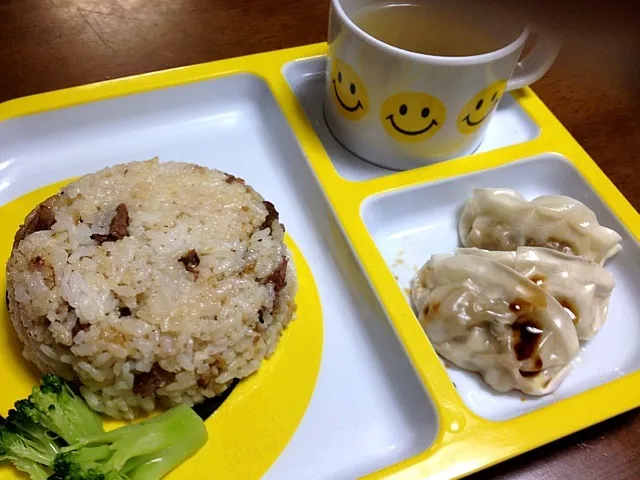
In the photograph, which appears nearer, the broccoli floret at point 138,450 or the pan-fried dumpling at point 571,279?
the broccoli floret at point 138,450

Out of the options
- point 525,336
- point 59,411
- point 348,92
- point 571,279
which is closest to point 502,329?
point 525,336

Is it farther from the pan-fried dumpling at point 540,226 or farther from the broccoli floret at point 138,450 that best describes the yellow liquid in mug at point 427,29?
the broccoli floret at point 138,450

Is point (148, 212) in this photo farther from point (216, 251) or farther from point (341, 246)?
point (341, 246)

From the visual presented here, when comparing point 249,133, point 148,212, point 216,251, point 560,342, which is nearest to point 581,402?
point 560,342

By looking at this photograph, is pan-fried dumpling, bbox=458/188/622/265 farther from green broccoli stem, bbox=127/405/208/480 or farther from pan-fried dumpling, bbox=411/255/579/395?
green broccoli stem, bbox=127/405/208/480

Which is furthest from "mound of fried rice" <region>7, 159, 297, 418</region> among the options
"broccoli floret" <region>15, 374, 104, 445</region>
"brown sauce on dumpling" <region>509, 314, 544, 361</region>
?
"brown sauce on dumpling" <region>509, 314, 544, 361</region>

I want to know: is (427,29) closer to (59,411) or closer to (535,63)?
(535,63)

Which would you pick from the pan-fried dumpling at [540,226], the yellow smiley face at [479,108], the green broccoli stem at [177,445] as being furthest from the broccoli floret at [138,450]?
the yellow smiley face at [479,108]
